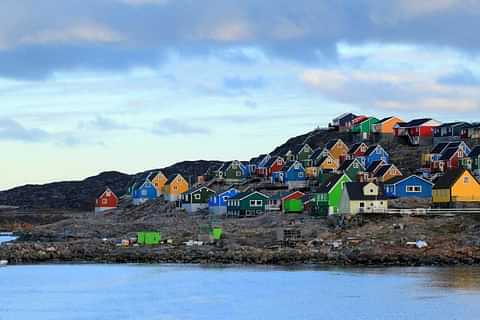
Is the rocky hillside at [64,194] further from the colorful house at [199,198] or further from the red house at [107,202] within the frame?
the colorful house at [199,198]

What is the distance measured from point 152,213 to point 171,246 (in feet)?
127

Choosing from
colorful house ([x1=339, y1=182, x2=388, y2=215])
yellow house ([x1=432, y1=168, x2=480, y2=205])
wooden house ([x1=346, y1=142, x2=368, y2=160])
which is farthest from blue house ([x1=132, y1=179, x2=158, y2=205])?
yellow house ([x1=432, y1=168, x2=480, y2=205])

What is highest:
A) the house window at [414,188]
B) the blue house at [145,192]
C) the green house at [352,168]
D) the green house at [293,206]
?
the green house at [352,168]

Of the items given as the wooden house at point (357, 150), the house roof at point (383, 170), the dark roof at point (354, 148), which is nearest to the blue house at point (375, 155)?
the wooden house at point (357, 150)

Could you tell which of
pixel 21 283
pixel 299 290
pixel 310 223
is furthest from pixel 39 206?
pixel 299 290

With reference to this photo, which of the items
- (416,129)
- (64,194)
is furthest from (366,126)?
(64,194)

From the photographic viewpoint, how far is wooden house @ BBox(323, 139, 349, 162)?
125m

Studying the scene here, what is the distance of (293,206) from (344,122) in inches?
1883

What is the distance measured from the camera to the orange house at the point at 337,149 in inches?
4921

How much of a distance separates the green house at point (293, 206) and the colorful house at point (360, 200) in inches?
418

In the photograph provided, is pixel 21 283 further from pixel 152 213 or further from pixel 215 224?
pixel 152 213

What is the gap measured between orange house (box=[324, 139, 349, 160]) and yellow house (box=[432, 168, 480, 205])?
36.7 meters

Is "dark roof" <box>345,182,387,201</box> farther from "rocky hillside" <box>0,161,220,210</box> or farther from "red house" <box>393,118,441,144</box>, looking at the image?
"rocky hillside" <box>0,161,220,210</box>

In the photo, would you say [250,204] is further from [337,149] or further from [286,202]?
[337,149]
